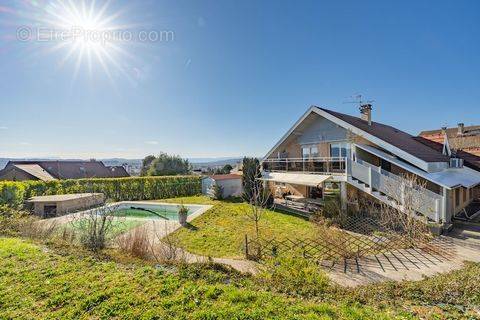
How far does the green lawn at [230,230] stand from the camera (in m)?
15.1

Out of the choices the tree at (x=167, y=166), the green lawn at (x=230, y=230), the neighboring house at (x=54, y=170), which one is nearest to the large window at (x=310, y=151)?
the green lawn at (x=230, y=230)

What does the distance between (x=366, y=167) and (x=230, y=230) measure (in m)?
13.4

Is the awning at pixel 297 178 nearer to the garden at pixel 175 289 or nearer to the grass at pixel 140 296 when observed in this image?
the garden at pixel 175 289

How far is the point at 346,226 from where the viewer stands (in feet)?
62.2

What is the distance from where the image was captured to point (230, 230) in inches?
745

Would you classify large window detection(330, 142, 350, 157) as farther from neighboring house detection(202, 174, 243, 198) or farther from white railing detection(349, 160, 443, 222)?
neighboring house detection(202, 174, 243, 198)

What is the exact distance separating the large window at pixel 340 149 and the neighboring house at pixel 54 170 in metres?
55.2

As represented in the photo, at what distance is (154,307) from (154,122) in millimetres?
29273

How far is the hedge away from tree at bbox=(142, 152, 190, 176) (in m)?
24.1

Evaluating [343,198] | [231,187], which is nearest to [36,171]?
[231,187]

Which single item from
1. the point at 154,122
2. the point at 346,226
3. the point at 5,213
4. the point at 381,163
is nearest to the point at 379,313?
the point at 346,226

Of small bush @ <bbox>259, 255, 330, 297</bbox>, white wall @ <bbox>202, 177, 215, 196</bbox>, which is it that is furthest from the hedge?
small bush @ <bbox>259, 255, 330, 297</bbox>

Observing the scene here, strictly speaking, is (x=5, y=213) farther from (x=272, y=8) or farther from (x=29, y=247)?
(x=272, y=8)

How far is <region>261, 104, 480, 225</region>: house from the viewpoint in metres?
17.3
